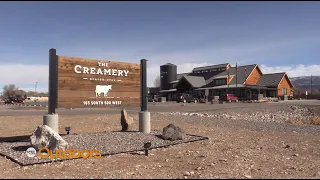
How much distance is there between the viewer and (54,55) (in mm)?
11055

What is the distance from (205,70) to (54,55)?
73.7m

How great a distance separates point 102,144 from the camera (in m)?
10.2

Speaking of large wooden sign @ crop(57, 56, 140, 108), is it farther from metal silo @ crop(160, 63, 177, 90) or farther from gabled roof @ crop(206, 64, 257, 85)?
metal silo @ crop(160, 63, 177, 90)

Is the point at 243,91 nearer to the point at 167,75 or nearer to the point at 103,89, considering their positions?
the point at 167,75

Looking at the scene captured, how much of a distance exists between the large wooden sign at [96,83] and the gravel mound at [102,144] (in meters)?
1.47

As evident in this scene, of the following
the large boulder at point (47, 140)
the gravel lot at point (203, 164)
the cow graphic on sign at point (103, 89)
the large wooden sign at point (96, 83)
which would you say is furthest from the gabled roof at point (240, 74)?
the large boulder at point (47, 140)

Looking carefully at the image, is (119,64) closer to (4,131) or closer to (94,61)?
(94,61)

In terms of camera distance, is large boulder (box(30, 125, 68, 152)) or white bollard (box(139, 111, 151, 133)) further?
white bollard (box(139, 111, 151, 133))

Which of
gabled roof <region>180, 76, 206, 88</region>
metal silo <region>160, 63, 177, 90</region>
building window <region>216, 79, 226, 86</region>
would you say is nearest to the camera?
building window <region>216, 79, 226, 86</region>

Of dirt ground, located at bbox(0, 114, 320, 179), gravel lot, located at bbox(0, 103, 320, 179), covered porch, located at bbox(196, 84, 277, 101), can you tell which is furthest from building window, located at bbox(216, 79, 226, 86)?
dirt ground, located at bbox(0, 114, 320, 179)

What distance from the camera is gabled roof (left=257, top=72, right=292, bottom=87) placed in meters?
71.1

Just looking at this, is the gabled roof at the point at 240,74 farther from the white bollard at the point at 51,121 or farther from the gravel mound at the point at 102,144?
the white bollard at the point at 51,121

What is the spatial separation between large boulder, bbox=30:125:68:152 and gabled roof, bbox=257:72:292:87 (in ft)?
221

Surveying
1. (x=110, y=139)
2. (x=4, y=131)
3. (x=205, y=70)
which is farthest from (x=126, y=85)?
(x=205, y=70)
